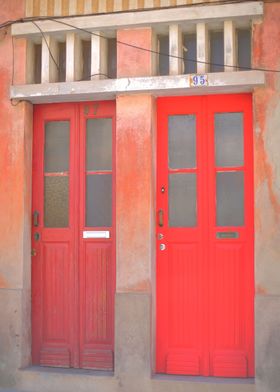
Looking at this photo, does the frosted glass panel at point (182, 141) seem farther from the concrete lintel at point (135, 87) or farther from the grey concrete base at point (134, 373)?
the grey concrete base at point (134, 373)

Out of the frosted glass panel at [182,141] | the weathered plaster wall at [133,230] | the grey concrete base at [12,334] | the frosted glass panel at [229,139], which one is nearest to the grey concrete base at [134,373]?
the weathered plaster wall at [133,230]

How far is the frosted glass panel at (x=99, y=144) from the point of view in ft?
22.0

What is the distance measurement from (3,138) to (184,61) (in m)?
2.17

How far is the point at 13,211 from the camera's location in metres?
6.63

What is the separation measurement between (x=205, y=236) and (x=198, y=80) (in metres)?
1.61

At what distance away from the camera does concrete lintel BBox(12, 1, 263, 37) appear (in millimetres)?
6043

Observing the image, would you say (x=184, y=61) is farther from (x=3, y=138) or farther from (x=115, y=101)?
(x=3, y=138)

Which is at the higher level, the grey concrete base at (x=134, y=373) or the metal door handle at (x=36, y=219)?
the metal door handle at (x=36, y=219)

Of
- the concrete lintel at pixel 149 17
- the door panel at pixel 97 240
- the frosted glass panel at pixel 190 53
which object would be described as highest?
the concrete lintel at pixel 149 17

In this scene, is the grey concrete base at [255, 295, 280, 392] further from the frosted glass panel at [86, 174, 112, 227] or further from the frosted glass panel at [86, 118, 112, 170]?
the frosted glass panel at [86, 118, 112, 170]

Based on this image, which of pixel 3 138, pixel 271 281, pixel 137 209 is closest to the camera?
pixel 271 281

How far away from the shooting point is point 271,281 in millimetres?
5859

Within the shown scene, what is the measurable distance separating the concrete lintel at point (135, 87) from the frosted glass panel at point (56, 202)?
92cm

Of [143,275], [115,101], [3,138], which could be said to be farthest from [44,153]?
[143,275]
